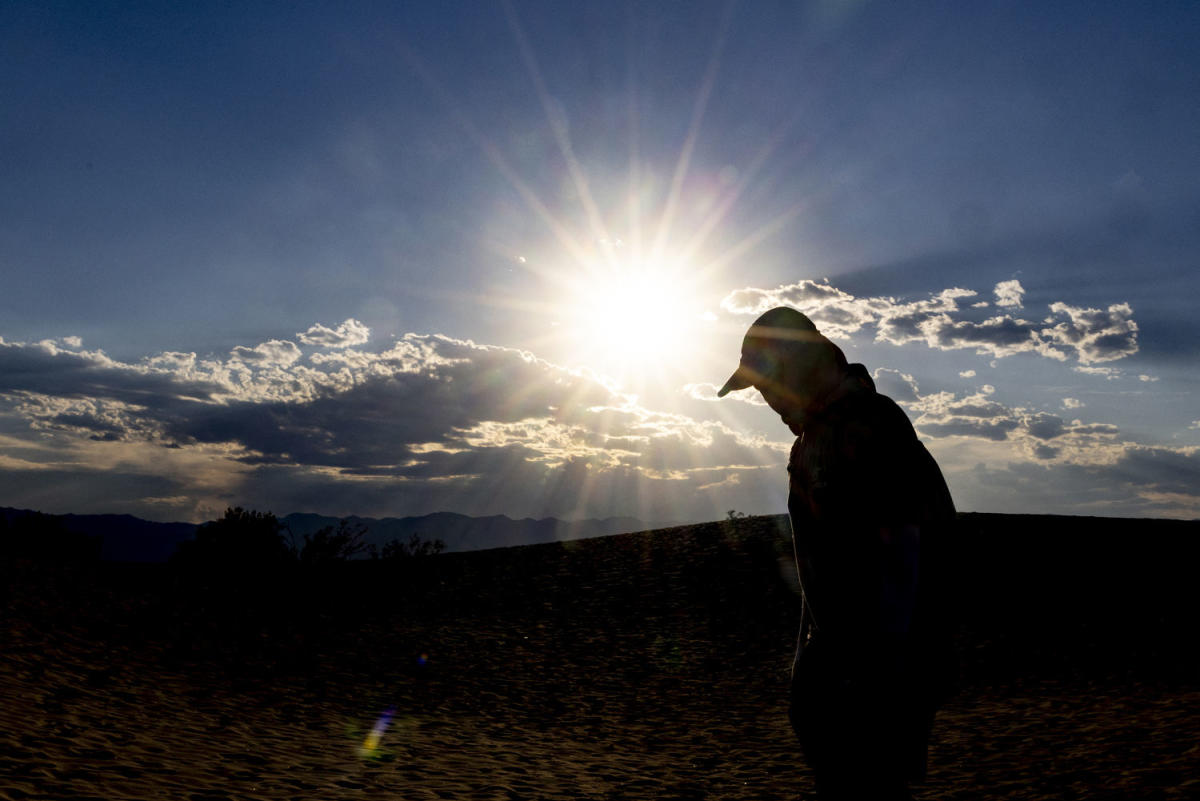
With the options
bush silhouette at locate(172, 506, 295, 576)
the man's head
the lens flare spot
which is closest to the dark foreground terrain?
the lens flare spot

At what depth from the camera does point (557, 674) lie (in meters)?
13.4

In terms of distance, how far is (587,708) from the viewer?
11.8 m

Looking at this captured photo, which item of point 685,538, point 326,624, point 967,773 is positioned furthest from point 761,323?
point 685,538

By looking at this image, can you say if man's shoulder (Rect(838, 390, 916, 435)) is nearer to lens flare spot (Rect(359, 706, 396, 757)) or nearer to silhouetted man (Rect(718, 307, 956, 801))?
silhouetted man (Rect(718, 307, 956, 801))

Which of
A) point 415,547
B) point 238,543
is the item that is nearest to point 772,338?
point 238,543

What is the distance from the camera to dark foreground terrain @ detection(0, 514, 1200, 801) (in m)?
7.50

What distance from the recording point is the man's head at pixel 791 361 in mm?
3369

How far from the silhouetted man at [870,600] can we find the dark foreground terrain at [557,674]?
327mm

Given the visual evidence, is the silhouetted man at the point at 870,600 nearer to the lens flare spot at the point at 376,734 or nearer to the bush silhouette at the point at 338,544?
the lens flare spot at the point at 376,734

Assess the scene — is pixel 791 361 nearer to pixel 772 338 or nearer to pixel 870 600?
pixel 772 338

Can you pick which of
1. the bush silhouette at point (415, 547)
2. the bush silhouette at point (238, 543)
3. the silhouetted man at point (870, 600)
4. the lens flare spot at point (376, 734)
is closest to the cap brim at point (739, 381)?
the silhouetted man at point (870, 600)

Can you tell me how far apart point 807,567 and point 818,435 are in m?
0.56

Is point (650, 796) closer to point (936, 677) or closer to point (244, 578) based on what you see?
point (936, 677)

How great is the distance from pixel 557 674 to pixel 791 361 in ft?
37.1
